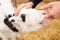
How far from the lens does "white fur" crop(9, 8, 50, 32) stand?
82 centimetres

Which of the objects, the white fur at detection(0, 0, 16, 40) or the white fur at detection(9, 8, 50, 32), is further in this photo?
the white fur at detection(0, 0, 16, 40)

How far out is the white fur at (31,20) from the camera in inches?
32.4

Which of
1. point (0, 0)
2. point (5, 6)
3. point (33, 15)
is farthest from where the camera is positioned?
point (0, 0)

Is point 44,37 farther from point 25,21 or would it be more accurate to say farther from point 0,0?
point 0,0

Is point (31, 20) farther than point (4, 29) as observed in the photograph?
No

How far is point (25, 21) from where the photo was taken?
2.75 ft

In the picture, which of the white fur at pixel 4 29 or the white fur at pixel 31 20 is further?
the white fur at pixel 4 29

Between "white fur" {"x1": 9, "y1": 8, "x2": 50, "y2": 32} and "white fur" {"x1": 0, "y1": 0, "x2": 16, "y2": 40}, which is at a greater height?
"white fur" {"x1": 9, "y1": 8, "x2": 50, "y2": 32}

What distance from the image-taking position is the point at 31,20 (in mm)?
827

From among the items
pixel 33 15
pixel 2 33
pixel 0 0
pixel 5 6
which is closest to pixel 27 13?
pixel 33 15

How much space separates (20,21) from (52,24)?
0.59 feet

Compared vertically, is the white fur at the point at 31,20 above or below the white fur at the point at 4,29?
above

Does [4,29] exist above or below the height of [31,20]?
below

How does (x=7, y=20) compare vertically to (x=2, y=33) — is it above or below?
above
